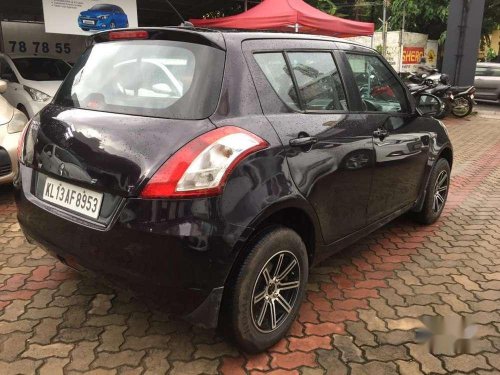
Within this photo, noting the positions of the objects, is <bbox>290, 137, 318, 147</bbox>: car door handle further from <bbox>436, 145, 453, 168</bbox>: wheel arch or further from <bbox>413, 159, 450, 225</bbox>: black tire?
<bbox>436, 145, 453, 168</bbox>: wheel arch

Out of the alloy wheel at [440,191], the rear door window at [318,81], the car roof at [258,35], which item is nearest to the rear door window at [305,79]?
the rear door window at [318,81]

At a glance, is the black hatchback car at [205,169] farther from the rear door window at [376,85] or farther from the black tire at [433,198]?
the black tire at [433,198]

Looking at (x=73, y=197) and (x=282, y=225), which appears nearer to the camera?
(x=73, y=197)

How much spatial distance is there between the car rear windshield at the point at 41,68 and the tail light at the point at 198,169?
7.24 m

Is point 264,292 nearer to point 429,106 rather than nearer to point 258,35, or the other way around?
point 258,35

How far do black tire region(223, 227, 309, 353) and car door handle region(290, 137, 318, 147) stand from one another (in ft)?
1.41

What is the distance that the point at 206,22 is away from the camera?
1070 cm

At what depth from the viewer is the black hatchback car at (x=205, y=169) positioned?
2004mm

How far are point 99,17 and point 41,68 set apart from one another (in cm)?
150

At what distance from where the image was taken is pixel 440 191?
14.5ft

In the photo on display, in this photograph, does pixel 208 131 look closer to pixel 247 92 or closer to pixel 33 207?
pixel 247 92

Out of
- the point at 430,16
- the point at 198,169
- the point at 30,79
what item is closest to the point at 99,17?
the point at 30,79

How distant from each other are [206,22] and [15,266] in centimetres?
856

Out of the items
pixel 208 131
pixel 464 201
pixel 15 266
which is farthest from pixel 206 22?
pixel 208 131
